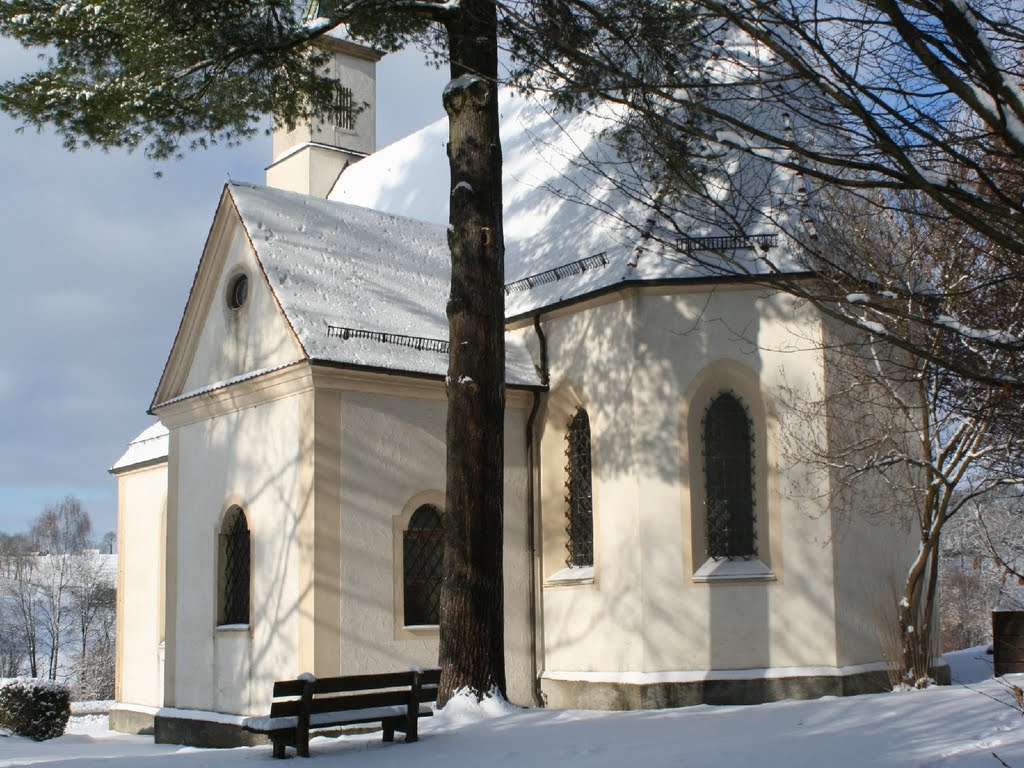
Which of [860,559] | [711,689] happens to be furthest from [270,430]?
[860,559]

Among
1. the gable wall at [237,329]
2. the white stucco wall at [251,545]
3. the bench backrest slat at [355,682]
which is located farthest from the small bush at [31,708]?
the bench backrest slat at [355,682]

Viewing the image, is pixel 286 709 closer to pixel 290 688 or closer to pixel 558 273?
pixel 290 688

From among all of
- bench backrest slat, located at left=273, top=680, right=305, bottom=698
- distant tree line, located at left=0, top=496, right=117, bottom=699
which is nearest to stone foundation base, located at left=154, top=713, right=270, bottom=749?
bench backrest slat, located at left=273, top=680, right=305, bottom=698

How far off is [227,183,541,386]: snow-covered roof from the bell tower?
39.7 feet

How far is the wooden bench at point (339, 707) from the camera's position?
9703 millimetres

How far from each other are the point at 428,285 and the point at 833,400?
6.46 metres

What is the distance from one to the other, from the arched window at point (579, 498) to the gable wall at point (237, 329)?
408 centimetres

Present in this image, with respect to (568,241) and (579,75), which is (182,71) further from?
(579,75)

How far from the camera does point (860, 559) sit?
1470 centimetres

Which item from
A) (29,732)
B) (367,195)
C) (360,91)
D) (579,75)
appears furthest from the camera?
(360,91)

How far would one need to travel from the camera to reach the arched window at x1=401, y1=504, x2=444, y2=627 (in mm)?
15359

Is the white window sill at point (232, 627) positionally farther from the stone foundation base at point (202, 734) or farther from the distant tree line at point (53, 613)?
the distant tree line at point (53, 613)

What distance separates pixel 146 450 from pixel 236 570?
8.91 m

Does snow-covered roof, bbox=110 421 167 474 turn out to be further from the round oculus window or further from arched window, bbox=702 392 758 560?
arched window, bbox=702 392 758 560
